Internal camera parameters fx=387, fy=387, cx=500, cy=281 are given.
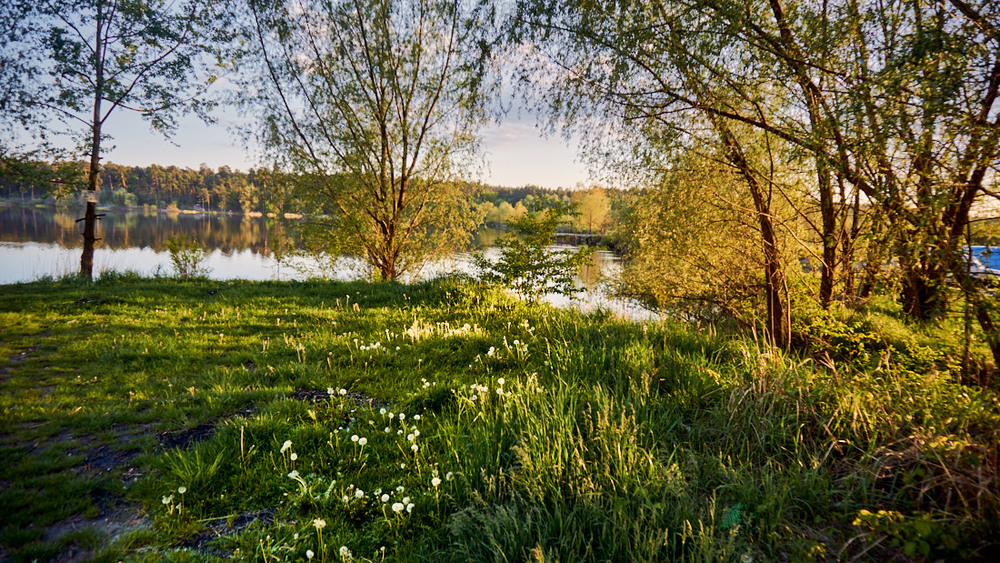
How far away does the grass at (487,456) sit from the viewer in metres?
2.03

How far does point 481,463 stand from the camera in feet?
8.54

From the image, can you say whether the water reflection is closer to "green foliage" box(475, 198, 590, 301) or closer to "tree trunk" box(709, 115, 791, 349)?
"green foliage" box(475, 198, 590, 301)

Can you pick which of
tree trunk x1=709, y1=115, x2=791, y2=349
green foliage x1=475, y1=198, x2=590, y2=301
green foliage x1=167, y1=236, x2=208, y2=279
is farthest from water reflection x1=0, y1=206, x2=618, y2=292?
tree trunk x1=709, y1=115, x2=791, y2=349

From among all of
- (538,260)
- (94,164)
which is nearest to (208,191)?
(94,164)

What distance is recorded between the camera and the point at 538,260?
8016 mm

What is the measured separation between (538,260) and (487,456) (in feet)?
18.8

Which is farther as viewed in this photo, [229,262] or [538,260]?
[229,262]

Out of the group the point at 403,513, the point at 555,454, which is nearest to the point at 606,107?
the point at 555,454

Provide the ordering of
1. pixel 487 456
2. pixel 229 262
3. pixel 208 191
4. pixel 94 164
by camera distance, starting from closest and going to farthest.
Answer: pixel 487 456 → pixel 94 164 → pixel 229 262 → pixel 208 191

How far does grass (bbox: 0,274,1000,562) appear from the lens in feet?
6.66

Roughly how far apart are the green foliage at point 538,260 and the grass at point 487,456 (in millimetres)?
2918

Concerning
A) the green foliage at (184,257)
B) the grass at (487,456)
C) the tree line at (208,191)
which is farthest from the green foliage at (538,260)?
the green foliage at (184,257)

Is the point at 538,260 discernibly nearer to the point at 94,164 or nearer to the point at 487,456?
the point at 487,456

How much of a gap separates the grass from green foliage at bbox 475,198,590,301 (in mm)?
2918
